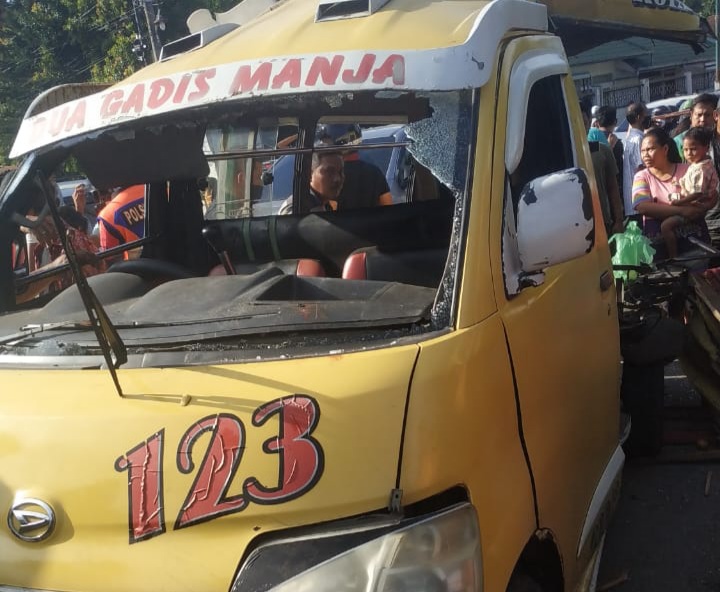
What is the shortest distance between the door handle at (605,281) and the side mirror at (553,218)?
935 millimetres

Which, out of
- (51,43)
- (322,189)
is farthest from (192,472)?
(51,43)

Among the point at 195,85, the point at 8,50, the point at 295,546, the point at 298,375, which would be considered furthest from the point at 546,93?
the point at 8,50

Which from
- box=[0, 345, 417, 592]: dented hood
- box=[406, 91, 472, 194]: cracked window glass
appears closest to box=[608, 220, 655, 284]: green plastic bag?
box=[406, 91, 472, 194]: cracked window glass

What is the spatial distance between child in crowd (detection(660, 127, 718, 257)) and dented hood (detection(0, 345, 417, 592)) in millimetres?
4836

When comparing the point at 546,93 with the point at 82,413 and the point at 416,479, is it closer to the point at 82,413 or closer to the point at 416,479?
the point at 416,479

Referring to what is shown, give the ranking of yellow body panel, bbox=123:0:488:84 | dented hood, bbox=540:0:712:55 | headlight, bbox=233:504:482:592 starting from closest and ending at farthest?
headlight, bbox=233:504:482:592, yellow body panel, bbox=123:0:488:84, dented hood, bbox=540:0:712:55

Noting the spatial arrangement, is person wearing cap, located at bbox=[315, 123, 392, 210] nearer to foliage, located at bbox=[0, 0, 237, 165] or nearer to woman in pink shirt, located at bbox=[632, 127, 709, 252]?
woman in pink shirt, located at bbox=[632, 127, 709, 252]

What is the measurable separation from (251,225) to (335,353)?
1.70 meters

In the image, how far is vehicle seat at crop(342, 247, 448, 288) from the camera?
2.49 meters

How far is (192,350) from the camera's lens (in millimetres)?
2018

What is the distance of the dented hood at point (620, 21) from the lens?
4.77 metres

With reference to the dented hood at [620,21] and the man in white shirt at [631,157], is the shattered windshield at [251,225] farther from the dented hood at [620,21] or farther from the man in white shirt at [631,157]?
the man in white shirt at [631,157]

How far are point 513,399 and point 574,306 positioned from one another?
0.69m

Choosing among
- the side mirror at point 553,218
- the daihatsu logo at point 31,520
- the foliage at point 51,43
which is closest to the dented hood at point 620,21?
the side mirror at point 553,218
